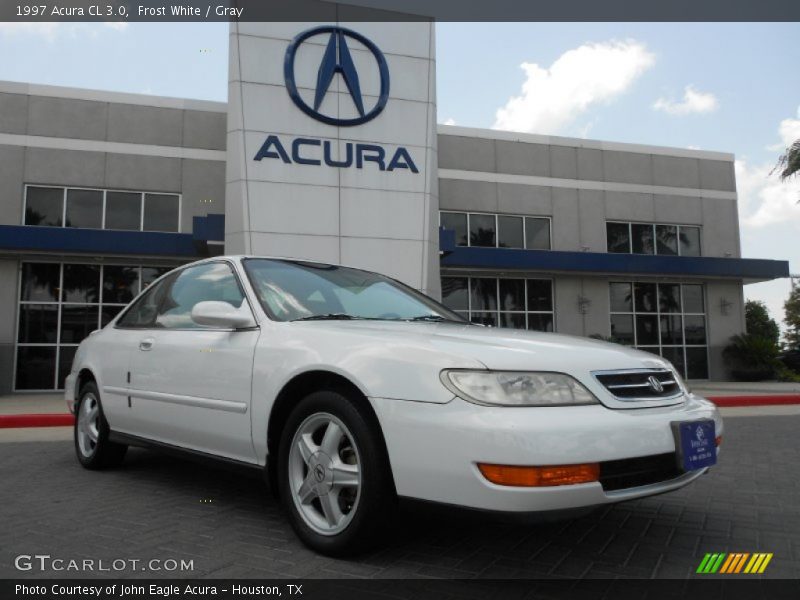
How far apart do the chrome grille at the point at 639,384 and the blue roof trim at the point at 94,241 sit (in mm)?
13402

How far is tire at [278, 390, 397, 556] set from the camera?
2674 millimetres

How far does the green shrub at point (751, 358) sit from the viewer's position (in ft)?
68.4

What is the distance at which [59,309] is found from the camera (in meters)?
16.2

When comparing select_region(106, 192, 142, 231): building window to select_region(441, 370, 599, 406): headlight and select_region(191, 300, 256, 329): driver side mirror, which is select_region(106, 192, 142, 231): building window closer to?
select_region(191, 300, 256, 329): driver side mirror

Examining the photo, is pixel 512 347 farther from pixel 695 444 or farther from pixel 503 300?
pixel 503 300

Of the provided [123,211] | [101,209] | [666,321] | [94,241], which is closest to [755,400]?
[666,321]

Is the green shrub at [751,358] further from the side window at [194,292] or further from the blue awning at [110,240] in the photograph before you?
the side window at [194,292]

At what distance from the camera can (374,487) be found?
2643mm

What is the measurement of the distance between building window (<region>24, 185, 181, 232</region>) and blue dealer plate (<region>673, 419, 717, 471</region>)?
54.1 ft

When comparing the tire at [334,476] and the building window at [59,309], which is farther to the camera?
the building window at [59,309]

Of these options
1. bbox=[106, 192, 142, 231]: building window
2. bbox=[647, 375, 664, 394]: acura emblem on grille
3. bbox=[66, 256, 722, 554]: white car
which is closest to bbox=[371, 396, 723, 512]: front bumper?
bbox=[66, 256, 722, 554]: white car

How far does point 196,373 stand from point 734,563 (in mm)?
2937

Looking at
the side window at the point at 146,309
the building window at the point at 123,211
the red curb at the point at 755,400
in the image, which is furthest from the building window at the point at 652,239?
the side window at the point at 146,309

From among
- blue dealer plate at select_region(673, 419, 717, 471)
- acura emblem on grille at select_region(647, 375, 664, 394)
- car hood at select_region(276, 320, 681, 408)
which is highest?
car hood at select_region(276, 320, 681, 408)
